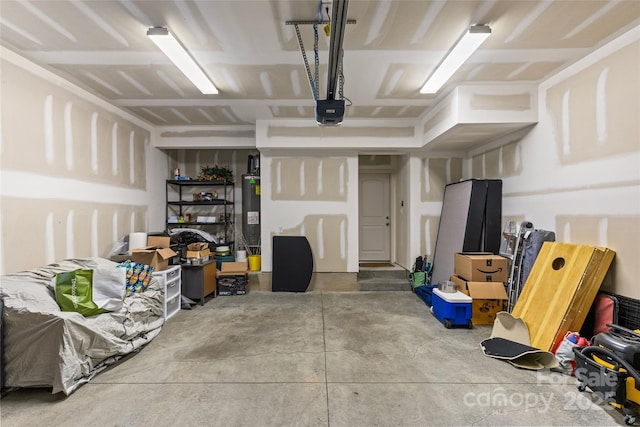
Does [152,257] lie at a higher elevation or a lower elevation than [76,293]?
higher

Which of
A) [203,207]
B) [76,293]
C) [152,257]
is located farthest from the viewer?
[203,207]

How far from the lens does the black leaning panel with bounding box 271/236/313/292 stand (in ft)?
16.0

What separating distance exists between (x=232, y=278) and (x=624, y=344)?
4.53m

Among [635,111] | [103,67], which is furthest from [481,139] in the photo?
[103,67]

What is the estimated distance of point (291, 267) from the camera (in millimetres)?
4895

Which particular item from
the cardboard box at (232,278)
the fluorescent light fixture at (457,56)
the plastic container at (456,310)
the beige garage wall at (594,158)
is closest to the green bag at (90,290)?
the cardboard box at (232,278)

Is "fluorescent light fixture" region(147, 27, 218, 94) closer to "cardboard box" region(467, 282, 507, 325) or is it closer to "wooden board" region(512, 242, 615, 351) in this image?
"cardboard box" region(467, 282, 507, 325)

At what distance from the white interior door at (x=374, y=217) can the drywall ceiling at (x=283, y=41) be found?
2.76 meters

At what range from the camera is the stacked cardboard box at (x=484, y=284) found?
352 centimetres

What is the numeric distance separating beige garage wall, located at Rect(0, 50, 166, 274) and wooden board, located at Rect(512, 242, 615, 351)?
199 inches

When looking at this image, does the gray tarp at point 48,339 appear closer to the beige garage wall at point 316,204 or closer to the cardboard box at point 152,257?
the cardboard box at point 152,257

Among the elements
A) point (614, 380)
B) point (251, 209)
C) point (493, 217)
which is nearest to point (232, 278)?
point (251, 209)

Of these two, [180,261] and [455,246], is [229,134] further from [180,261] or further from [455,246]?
[455,246]

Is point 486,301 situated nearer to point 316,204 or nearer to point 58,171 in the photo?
point 316,204
